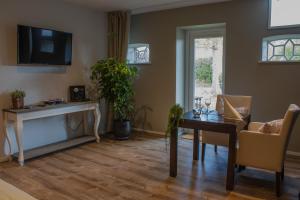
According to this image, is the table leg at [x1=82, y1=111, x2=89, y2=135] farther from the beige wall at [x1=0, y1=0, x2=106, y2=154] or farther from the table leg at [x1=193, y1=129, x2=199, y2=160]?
the table leg at [x1=193, y1=129, x2=199, y2=160]

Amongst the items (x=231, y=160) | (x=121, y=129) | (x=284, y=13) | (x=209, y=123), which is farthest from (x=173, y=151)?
(x=284, y=13)

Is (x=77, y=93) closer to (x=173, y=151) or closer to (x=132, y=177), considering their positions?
(x=132, y=177)

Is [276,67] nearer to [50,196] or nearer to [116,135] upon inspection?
[116,135]

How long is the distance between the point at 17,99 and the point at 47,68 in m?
0.79

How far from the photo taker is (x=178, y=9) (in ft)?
16.1

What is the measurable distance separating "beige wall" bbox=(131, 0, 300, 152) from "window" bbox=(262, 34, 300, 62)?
86 mm

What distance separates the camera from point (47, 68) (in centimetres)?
439

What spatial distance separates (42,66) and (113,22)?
5.64ft

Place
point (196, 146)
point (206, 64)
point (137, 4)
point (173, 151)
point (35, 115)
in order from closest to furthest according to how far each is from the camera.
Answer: point (173, 151)
point (35, 115)
point (196, 146)
point (137, 4)
point (206, 64)

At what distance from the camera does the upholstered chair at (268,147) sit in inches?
107

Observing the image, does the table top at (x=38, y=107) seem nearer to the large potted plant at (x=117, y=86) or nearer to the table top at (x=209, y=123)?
the large potted plant at (x=117, y=86)

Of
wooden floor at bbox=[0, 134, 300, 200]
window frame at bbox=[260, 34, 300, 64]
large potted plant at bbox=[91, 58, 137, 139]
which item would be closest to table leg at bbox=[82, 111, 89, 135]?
large potted plant at bbox=[91, 58, 137, 139]

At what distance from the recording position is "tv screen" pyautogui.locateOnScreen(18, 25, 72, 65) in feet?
12.8

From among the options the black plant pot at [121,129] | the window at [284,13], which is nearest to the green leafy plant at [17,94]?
the black plant pot at [121,129]
